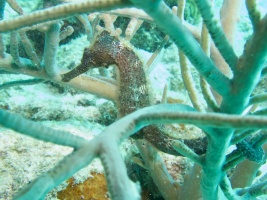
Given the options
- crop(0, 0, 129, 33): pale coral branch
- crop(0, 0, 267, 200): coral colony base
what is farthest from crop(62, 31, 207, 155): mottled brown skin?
crop(0, 0, 129, 33): pale coral branch

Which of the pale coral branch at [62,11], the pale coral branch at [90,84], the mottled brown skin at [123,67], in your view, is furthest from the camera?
the pale coral branch at [90,84]

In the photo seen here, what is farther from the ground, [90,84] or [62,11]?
[90,84]

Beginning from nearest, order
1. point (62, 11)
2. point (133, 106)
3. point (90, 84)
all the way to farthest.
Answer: point (62, 11) → point (133, 106) → point (90, 84)

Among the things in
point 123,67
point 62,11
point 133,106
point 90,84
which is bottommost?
point 62,11

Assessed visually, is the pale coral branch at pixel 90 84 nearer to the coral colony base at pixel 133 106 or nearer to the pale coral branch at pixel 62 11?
the coral colony base at pixel 133 106

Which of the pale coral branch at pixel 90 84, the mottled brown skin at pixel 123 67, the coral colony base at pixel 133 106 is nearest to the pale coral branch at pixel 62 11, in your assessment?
the coral colony base at pixel 133 106

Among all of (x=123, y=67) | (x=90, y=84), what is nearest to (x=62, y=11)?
(x=123, y=67)

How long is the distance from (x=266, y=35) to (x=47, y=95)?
135 inches

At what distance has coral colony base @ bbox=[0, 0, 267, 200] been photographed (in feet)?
2.78

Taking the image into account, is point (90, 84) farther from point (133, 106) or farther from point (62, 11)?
point (62, 11)

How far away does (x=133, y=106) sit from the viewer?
9.09 feet

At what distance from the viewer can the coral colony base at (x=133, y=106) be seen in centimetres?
85

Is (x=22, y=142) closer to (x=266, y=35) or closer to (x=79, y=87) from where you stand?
→ (x=79, y=87)

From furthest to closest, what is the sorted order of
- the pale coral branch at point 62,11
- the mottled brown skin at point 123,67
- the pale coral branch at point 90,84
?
the pale coral branch at point 90,84
the mottled brown skin at point 123,67
the pale coral branch at point 62,11
